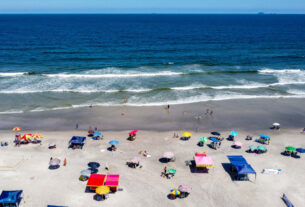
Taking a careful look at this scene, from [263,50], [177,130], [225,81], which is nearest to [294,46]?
[263,50]

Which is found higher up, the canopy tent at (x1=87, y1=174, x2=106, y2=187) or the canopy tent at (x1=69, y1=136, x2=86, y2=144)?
the canopy tent at (x1=69, y1=136, x2=86, y2=144)

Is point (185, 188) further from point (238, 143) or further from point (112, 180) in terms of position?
point (238, 143)

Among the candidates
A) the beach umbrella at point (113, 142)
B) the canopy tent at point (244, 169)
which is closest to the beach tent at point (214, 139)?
the canopy tent at point (244, 169)

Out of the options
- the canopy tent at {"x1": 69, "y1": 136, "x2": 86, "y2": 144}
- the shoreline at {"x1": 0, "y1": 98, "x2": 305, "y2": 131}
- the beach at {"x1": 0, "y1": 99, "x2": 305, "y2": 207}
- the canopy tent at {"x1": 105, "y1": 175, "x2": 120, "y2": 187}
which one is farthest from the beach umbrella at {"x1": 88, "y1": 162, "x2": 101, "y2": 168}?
the shoreline at {"x1": 0, "y1": 98, "x2": 305, "y2": 131}

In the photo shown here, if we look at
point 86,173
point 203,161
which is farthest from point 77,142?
point 203,161

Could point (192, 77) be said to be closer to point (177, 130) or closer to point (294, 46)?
point (177, 130)

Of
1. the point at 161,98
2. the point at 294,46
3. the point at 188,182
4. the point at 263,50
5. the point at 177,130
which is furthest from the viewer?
the point at 294,46

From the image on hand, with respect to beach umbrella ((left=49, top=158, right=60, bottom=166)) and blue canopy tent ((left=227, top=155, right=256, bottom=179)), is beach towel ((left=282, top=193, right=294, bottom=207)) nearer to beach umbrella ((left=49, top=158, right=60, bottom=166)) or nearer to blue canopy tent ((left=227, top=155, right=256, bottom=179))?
blue canopy tent ((left=227, top=155, right=256, bottom=179))

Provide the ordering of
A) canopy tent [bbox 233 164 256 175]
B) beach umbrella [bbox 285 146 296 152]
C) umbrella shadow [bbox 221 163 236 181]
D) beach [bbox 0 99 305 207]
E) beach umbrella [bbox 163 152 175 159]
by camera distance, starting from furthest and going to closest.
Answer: beach umbrella [bbox 285 146 296 152], beach umbrella [bbox 163 152 175 159], umbrella shadow [bbox 221 163 236 181], canopy tent [bbox 233 164 256 175], beach [bbox 0 99 305 207]
